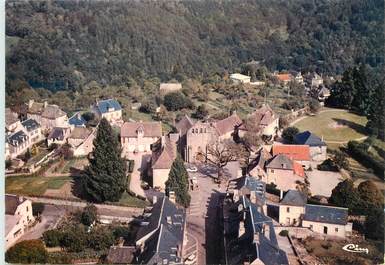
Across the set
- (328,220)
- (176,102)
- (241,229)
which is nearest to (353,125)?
(176,102)

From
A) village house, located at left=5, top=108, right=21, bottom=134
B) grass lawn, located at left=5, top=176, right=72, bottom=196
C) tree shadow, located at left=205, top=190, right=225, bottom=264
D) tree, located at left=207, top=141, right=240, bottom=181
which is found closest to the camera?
tree shadow, located at left=205, top=190, right=225, bottom=264

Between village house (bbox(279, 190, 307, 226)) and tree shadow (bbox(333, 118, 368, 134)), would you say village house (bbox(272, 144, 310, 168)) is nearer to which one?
village house (bbox(279, 190, 307, 226))

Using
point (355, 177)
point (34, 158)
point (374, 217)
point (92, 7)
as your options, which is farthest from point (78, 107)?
point (374, 217)

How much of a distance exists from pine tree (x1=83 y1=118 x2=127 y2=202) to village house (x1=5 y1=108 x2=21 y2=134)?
6741 millimetres

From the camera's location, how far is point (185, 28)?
3625 centimetres

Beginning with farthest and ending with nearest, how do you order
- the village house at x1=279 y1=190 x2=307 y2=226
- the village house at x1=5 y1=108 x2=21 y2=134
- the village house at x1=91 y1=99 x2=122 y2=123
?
the village house at x1=91 y1=99 x2=122 y2=123, the village house at x1=5 y1=108 x2=21 y2=134, the village house at x1=279 y1=190 x2=307 y2=226

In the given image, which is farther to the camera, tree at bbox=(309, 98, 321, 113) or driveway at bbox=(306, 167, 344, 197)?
tree at bbox=(309, 98, 321, 113)

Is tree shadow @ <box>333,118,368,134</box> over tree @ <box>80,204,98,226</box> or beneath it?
over

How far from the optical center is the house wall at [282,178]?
685 inches

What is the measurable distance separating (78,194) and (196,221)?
426 centimetres

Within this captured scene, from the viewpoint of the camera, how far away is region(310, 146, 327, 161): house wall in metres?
19.7

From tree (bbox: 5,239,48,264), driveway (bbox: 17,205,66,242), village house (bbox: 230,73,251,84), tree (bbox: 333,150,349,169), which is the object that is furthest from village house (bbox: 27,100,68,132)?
village house (bbox: 230,73,251,84)

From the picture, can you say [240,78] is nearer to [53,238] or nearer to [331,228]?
[331,228]

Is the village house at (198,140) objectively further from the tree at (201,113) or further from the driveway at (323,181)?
the tree at (201,113)
